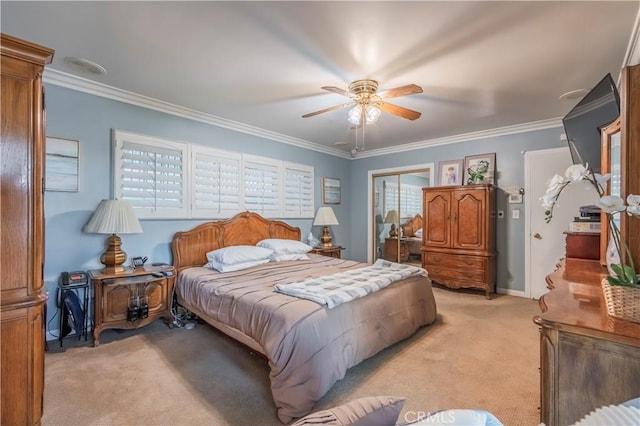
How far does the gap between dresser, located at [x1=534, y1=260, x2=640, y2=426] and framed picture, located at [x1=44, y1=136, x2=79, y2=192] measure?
378cm

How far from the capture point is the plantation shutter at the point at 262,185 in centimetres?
435

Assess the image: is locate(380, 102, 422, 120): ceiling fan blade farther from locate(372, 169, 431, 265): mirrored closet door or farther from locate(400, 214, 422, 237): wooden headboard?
locate(400, 214, 422, 237): wooden headboard

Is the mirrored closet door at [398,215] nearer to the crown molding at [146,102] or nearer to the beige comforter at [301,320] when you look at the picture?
the crown molding at [146,102]

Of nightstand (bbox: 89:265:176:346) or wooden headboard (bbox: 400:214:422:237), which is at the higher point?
wooden headboard (bbox: 400:214:422:237)

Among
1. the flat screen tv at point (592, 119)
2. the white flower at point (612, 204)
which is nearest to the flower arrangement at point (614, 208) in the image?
the white flower at point (612, 204)

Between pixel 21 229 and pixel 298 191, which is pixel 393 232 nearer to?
pixel 298 191

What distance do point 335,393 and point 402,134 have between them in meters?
3.85

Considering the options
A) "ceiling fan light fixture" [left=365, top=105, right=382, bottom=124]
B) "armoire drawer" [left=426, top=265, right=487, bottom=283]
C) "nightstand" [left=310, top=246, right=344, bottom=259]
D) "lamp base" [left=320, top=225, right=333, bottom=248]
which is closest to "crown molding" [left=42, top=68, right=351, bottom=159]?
"lamp base" [left=320, top=225, right=333, bottom=248]

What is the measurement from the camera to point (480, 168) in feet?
15.0

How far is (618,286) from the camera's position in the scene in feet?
3.72

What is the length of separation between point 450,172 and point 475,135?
661 millimetres

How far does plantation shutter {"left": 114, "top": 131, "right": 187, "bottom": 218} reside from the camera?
3.20 m

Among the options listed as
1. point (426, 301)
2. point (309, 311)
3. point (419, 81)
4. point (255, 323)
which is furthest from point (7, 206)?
point (426, 301)

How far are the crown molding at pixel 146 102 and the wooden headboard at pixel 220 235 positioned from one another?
1251mm
